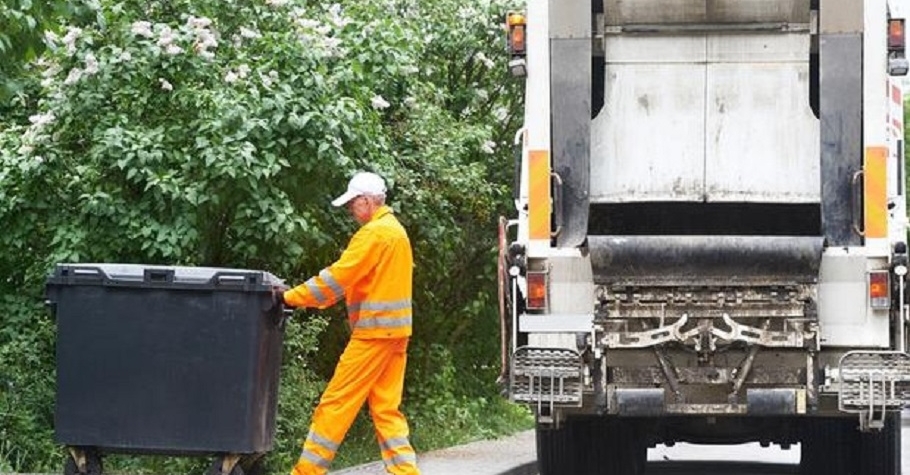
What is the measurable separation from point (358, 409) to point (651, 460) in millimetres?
8226

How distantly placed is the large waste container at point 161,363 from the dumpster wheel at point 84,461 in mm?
67

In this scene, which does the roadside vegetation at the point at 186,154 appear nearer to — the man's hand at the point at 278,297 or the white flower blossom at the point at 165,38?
the white flower blossom at the point at 165,38

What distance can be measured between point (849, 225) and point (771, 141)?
630 mm

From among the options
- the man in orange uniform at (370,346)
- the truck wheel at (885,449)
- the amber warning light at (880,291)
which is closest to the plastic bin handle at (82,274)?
the man in orange uniform at (370,346)

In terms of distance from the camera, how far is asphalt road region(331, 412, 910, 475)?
12180 mm

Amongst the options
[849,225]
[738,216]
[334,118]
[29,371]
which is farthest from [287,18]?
[849,225]

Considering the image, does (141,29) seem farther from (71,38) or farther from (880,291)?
(880,291)

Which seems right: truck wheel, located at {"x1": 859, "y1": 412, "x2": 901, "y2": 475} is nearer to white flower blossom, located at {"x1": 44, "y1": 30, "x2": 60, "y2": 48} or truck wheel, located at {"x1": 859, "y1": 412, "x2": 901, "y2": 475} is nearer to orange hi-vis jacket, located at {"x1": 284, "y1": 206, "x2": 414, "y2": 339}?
orange hi-vis jacket, located at {"x1": 284, "y1": 206, "x2": 414, "y2": 339}

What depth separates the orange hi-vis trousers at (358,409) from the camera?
8.92 metres

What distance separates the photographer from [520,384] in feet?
30.6

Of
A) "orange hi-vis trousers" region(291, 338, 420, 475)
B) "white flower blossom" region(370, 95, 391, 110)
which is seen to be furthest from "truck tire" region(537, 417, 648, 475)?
"white flower blossom" region(370, 95, 391, 110)

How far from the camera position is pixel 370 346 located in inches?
352

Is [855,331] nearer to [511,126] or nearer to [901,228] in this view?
[901,228]

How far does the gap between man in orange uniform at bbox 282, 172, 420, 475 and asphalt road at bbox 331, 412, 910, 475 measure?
2.01m
